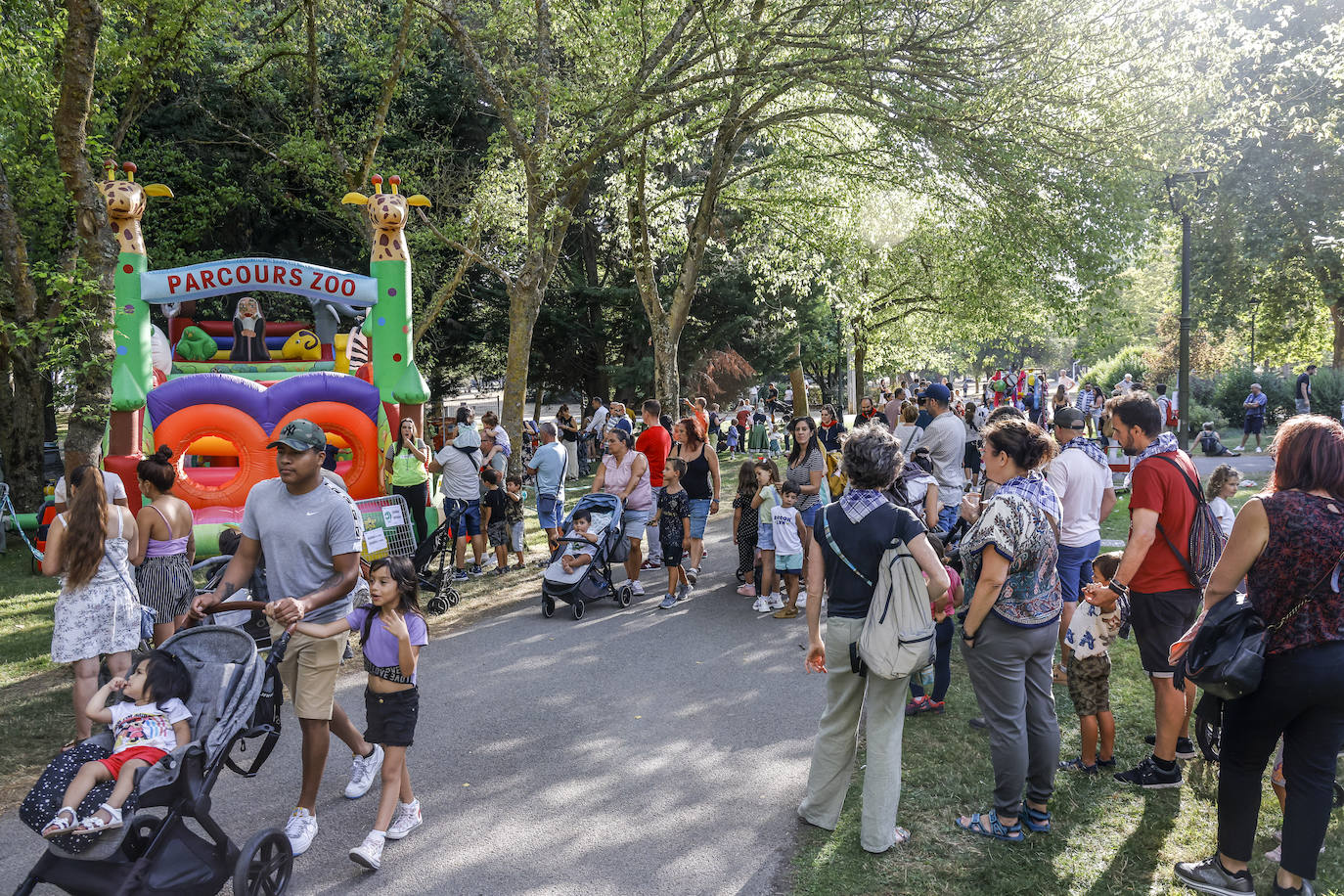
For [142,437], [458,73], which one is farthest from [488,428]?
[458,73]

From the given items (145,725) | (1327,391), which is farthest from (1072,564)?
(1327,391)

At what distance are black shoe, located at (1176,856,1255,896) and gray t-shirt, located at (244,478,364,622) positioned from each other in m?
3.98

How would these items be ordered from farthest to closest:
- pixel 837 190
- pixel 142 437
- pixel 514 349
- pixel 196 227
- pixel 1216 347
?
pixel 1216 347 → pixel 196 227 → pixel 837 190 → pixel 514 349 → pixel 142 437

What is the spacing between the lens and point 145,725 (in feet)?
11.7

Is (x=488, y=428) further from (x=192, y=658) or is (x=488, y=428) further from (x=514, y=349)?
(x=192, y=658)

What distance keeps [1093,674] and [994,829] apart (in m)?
1.09

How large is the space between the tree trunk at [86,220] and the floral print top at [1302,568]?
25.9 ft

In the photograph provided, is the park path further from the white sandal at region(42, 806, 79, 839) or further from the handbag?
the handbag

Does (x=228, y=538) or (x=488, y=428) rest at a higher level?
(x=488, y=428)

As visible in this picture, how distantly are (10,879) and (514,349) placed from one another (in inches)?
385

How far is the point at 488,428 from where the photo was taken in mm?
11539

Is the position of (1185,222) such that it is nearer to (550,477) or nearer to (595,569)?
(550,477)

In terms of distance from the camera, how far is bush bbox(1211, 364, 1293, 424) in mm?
25969

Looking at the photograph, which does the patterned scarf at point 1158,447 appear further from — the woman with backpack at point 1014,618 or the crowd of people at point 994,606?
the woman with backpack at point 1014,618
